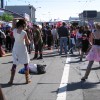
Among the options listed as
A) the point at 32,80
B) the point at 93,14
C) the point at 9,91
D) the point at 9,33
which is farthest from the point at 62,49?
the point at 93,14

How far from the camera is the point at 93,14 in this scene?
6172 centimetres

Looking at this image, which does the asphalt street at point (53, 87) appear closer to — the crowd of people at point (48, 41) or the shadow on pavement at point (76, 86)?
the shadow on pavement at point (76, 86)

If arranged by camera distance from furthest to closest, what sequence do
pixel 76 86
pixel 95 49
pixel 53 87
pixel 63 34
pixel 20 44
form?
pixel 63 34 → pixel 95 49 → pixel 20 44 → pixel 76 86 → pixel 53 87

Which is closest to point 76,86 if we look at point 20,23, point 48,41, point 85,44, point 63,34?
point 20,23

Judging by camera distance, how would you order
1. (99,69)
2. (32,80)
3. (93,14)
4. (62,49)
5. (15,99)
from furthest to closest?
1. (93,14)
2. (62,49)
3. (99,69)
4. (32,80)
5. (15,99)

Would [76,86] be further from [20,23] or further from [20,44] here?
[20,23]

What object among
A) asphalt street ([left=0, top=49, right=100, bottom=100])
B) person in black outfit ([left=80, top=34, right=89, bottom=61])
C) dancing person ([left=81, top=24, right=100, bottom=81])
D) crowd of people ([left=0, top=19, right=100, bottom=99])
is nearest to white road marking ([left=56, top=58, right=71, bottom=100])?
asphalt street ([left=0, top=49, right=100, bottom=100])

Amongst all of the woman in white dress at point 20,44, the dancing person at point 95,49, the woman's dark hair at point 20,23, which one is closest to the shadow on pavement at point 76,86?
the dancing person at point 95,49

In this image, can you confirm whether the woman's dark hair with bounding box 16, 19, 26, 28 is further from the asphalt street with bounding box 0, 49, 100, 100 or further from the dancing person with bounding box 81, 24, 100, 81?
the dancing person with bounding box 81, 24, 100, 81

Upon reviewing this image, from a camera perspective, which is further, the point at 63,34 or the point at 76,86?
the point at 63,34

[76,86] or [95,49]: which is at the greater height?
[95,49]

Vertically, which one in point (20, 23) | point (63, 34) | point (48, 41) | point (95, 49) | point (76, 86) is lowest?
point (48, 41)

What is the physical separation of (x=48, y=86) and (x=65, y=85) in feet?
1.67

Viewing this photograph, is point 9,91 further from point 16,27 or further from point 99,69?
point 99,69
